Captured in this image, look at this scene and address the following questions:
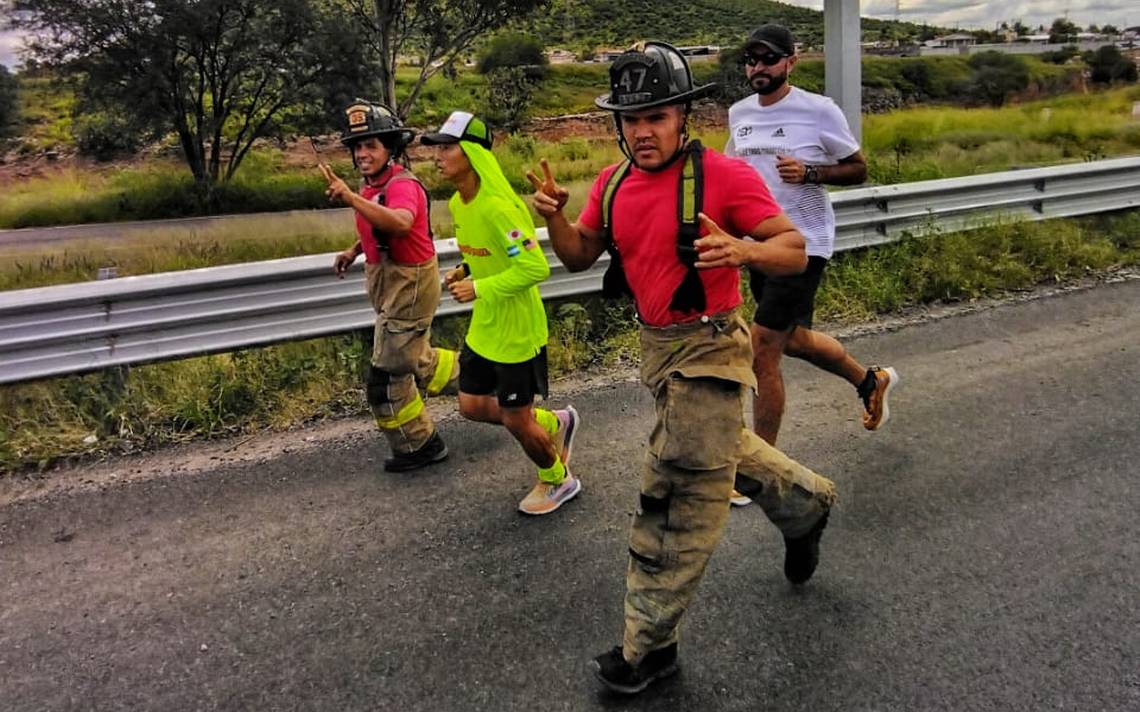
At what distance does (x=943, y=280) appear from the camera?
6.95 m

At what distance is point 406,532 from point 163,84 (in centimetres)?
2219

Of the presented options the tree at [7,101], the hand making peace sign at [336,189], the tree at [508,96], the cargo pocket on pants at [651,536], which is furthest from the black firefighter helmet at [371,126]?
the tree at [508,96]

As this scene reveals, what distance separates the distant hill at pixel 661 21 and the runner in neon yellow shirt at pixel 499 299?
4426cm

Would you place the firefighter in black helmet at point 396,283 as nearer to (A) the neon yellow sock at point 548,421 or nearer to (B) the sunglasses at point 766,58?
(A) the neon yellow sock at point 548,421

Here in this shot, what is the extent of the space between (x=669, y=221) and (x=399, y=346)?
213 centimetres

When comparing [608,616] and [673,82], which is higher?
[673,82]

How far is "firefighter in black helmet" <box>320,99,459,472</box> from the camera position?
13.7 ft

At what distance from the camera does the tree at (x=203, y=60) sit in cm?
2133

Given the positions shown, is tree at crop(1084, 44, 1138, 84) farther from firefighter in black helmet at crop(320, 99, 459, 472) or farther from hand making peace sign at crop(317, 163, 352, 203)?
hand making peace sign at crop(317, 163, 352, 203)

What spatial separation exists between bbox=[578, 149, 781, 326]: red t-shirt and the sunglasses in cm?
147

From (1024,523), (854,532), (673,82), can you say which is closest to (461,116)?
(673,82)

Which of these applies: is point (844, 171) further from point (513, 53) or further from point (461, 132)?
point (513, 53)

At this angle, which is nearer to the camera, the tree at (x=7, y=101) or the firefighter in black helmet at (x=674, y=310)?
the firefighter in black helmet at (x=674, y=310)

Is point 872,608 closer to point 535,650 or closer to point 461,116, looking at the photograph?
point 535,650
